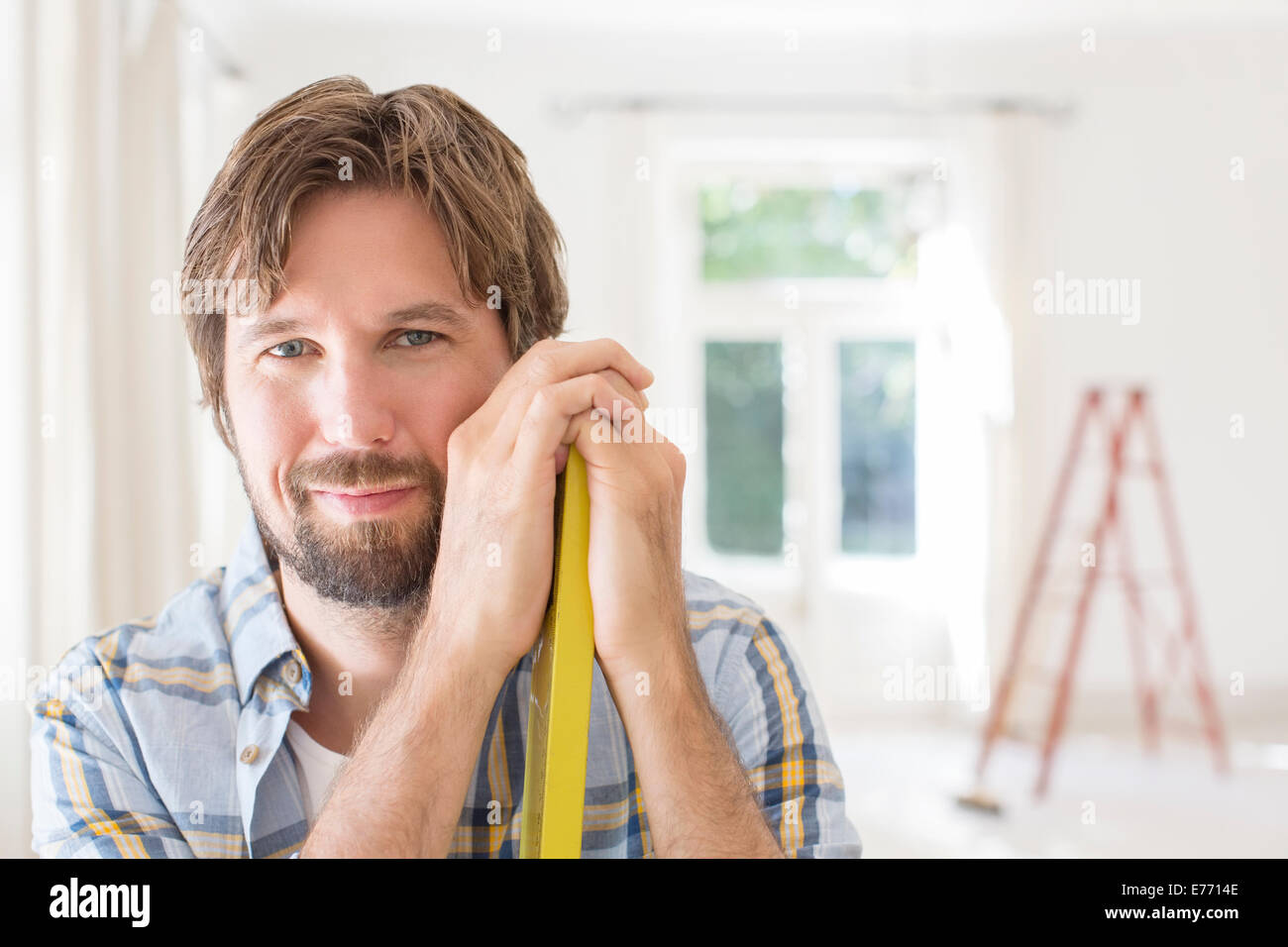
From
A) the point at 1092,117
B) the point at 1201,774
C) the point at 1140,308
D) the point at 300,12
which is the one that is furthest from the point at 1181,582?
the point at 300,12

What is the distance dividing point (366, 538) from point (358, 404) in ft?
0.33

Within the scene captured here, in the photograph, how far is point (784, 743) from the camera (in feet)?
2.55

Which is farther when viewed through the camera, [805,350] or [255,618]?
[805,350]

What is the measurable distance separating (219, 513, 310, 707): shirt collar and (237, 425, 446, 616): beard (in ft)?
0.17

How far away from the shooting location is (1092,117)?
407cm

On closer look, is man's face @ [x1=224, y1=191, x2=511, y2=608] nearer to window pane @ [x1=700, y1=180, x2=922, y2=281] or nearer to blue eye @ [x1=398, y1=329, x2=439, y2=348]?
blue eye @ [x1=398, y1=329, x2=439, y2=348]

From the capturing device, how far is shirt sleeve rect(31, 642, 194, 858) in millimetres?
667

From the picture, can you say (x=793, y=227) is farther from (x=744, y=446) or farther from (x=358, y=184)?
(x=358, y=184)

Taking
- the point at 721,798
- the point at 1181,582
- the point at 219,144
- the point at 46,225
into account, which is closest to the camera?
the point at 721,798
